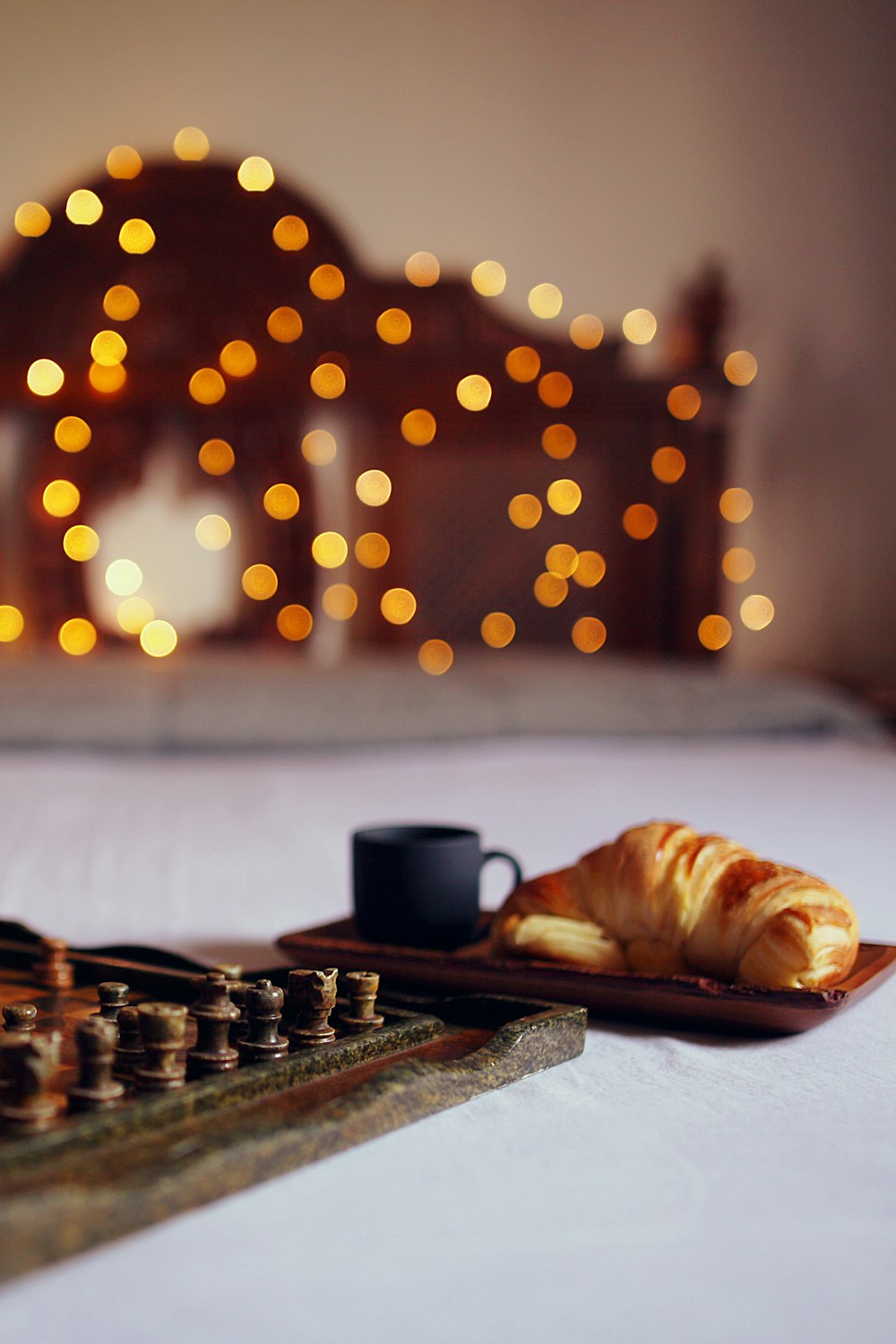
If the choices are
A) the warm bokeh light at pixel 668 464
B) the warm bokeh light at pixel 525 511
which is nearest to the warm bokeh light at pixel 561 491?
the warm bokeh light at pixel 525 511

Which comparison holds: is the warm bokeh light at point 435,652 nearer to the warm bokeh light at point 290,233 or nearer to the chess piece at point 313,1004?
the warm bokeh light at point 290,233

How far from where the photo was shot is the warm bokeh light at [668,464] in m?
2.68

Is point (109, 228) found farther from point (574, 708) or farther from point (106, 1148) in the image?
point (106, 1148)

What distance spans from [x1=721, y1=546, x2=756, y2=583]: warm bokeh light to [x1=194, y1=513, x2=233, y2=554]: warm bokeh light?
1050 millimetres

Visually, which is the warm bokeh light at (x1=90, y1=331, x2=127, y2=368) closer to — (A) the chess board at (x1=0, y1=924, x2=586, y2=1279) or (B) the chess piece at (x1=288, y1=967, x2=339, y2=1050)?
(A) the chess board at (x1=0, y1=924, x2=586, y2=1279)

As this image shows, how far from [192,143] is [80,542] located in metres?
0.87

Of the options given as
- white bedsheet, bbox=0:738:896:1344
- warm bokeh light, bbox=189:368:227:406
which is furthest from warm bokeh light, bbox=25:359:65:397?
white bedsheet, bbox=0:738:896:1344

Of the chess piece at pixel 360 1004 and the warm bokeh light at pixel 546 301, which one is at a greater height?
the warm bokeh light at pixel 546 301

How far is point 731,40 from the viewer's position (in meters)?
2.83

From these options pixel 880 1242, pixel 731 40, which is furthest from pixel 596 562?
pixel 880 1242

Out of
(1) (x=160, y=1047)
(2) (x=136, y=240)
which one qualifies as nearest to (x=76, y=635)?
(2) (x=136, y=240)

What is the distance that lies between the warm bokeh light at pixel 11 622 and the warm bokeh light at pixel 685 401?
4.50 ft

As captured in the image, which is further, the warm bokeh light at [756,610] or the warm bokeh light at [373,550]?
the warm bokeh light at [756,610]

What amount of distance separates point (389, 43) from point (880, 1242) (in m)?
2.84
